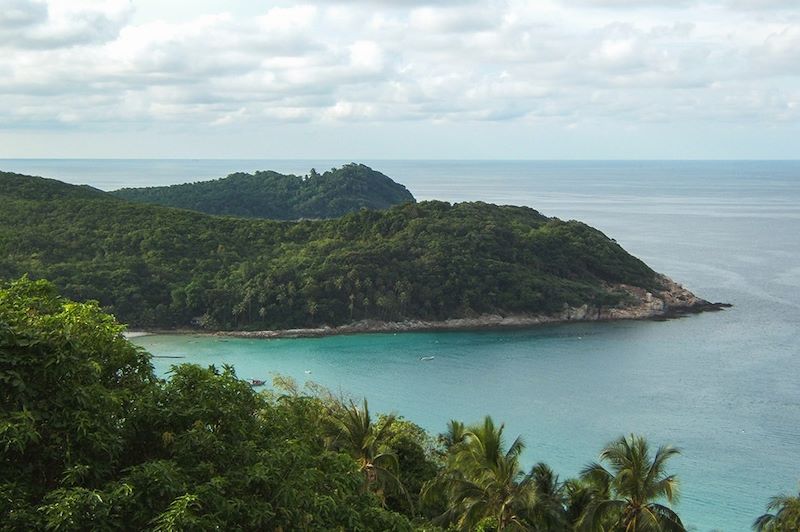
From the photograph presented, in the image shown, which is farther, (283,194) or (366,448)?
(283,194)

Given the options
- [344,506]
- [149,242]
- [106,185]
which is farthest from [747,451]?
[106,185]

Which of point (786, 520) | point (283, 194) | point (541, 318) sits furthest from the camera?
point (283, 194)

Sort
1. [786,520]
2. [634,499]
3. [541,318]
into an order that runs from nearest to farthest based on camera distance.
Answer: [634,499]
[786,520]
[541,318]

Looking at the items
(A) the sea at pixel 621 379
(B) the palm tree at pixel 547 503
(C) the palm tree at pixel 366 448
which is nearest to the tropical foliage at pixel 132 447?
(C) the palm tree at pixel 366 448

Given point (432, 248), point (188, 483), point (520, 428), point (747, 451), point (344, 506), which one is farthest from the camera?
point (432, 248)

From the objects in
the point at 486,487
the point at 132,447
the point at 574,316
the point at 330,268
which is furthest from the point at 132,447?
the point at 574,316

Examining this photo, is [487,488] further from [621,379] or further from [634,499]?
[621,379]

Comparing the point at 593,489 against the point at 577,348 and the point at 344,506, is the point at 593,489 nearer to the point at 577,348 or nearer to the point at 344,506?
the point at 344,506

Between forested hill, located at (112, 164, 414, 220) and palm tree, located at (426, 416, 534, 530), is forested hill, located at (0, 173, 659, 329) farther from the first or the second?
palm tree, located at (426, 416, 534, 530)
